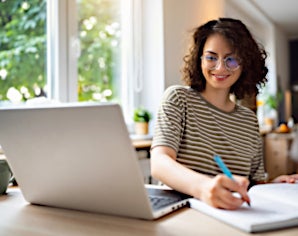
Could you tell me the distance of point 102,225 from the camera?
0.72 metres

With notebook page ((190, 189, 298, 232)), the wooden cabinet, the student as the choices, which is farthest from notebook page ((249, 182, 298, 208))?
the wooden cabinet

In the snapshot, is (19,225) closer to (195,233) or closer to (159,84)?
(195,233)

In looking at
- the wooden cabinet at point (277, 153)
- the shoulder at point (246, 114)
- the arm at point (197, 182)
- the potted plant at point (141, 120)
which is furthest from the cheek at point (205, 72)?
the wooden cabinet at point (277, 153)

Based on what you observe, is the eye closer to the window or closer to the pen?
the pen

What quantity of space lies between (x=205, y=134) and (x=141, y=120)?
1537 mm

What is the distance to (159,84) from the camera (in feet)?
9.47

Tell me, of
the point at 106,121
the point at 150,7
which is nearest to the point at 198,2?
the point at 150,7

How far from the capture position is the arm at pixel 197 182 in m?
0.74

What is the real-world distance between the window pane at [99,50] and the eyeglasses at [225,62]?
145cm

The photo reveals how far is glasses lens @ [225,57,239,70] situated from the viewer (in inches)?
46.2

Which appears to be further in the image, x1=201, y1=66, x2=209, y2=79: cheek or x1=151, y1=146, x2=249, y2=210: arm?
x1=201, y1=66, x2=209, y2=79: cheek

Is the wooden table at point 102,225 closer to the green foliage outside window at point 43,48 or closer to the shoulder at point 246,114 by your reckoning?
the shoulder at point 246,114

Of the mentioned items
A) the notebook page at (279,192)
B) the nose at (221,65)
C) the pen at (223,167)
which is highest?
the nose at (221,65)

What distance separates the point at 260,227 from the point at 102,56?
2280 millimetres
